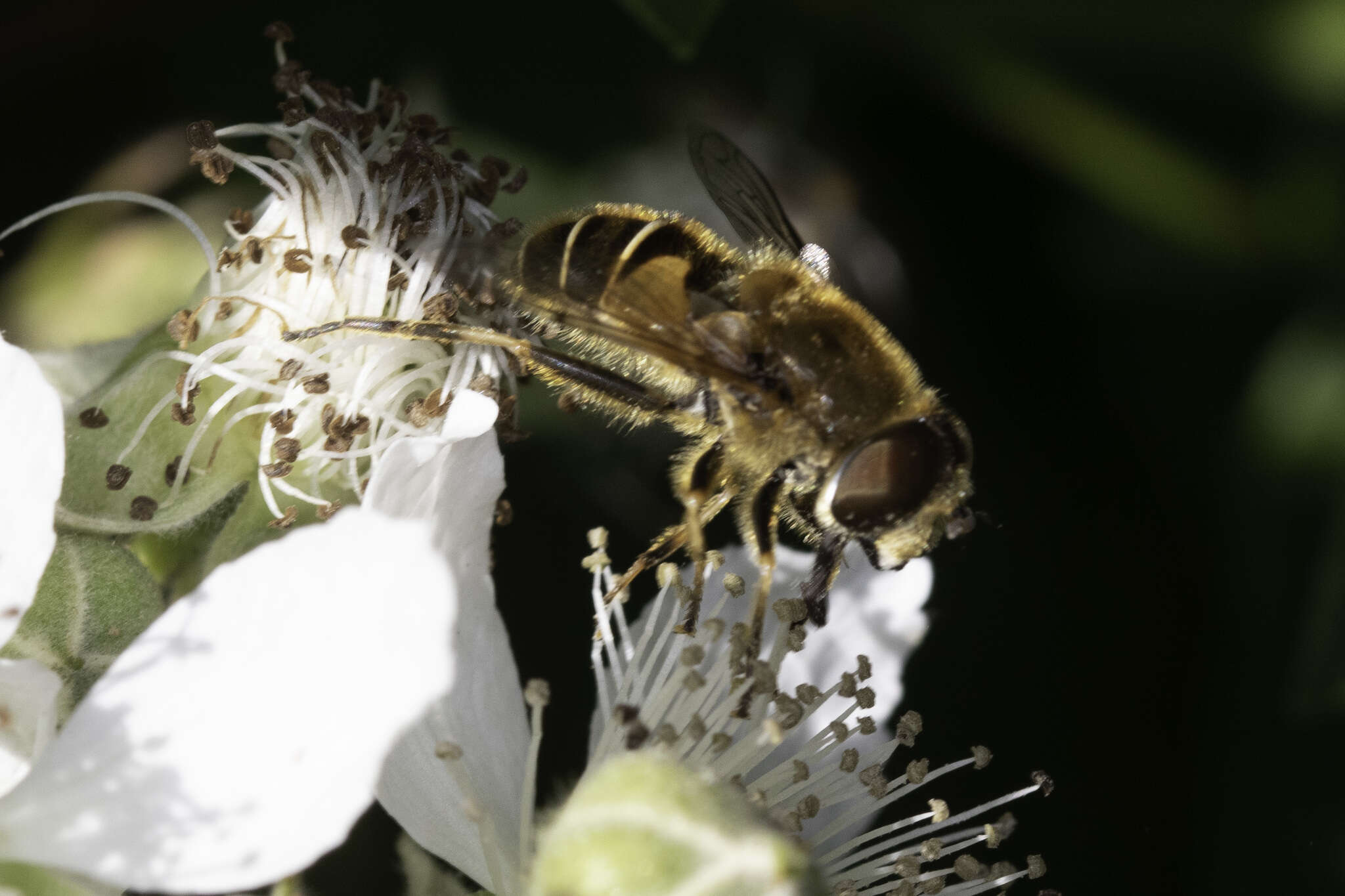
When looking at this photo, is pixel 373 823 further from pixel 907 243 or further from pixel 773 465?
pixel 907 243

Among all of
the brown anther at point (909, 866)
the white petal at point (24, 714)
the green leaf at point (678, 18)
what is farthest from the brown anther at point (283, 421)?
the green leaf at point (678, 18)

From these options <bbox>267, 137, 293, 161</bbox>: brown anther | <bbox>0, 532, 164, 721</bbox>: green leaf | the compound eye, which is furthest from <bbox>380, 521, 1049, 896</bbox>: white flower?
<bbox>267, 137, 293, 161</bbox>: brown anther

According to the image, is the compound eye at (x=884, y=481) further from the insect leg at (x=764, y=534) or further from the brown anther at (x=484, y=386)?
the brown anther at (x=484, y=386)

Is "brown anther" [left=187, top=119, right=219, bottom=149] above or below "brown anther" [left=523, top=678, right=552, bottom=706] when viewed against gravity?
above

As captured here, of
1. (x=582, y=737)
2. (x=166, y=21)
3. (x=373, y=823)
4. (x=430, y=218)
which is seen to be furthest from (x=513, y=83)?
(x=373, y=823)

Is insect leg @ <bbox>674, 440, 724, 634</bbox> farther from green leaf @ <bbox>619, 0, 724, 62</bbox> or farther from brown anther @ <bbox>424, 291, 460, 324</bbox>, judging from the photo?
green leaf @ <bbox>619, 0, 724, 62</bbox>
